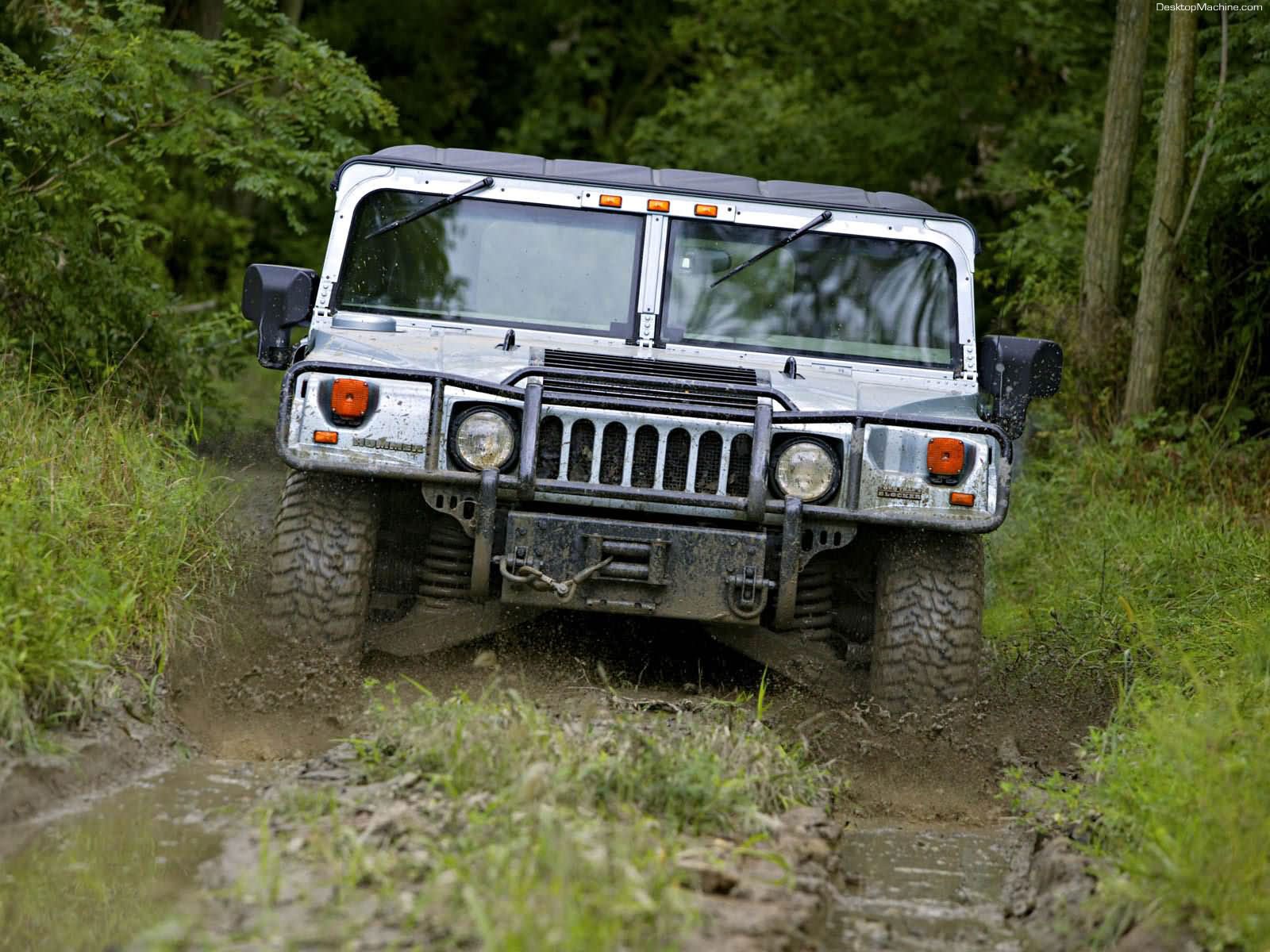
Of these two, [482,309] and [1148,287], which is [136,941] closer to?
[482,309]

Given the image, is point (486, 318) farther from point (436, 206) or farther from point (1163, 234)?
point (1163, 234)

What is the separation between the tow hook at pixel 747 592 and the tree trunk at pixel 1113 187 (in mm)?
6706

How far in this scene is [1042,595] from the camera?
766cm

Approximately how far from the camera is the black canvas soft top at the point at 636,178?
591 centimetres

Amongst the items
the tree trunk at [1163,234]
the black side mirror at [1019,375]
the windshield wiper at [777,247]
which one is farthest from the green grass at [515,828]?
the tree trunk at [1163,234]

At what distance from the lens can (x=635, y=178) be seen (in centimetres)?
604

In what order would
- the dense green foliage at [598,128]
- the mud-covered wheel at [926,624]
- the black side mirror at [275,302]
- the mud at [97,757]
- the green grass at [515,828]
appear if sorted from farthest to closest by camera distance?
the dense green foliage at [598,128] < the black side mirror at [275,302] < the mud-covered wheel at [926,624] < the mud at [97,757] < the green grass at [515,828]

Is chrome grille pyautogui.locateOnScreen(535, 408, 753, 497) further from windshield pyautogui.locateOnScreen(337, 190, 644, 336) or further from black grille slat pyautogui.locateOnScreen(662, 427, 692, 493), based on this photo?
windshield pyautogui.locateOnScreen(337, 190, 644, 336)

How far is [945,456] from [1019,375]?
800mm

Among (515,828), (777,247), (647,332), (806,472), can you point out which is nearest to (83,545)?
(647,332)

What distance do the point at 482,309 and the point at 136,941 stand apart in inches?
125

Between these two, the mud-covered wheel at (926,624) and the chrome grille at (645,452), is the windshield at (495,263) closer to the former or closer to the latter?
the chrome grille at (645,452)

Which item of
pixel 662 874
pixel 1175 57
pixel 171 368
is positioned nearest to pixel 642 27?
pixel 1175 57

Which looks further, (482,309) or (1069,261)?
(1069,261)
